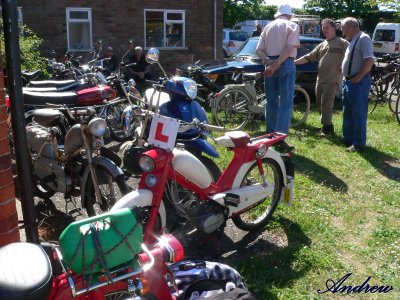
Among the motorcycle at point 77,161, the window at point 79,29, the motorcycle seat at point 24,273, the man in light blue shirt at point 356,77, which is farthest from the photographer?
the window at point 79,29

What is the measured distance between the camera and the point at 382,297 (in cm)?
342

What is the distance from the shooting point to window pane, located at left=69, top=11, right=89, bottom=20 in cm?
1450

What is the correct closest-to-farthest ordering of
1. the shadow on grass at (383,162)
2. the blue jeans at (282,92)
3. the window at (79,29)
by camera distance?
the shadow on grass at (383,162), the blue jeans at (282,92), the window at (79,29)

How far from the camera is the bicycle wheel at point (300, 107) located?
28.2 ft

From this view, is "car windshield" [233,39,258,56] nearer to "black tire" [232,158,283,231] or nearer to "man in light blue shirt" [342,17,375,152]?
"man in light blue shirt" [342,17,375,152]

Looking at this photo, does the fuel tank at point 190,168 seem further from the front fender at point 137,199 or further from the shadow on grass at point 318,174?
the shadow on grass at point 318,174

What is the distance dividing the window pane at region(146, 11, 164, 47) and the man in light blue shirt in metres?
10.1

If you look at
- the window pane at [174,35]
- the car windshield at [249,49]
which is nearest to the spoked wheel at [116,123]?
the car windshield at [249,49]

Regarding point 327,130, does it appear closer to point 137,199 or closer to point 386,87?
point 386,87

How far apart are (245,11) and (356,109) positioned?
100 ft

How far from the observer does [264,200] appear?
4301 mm

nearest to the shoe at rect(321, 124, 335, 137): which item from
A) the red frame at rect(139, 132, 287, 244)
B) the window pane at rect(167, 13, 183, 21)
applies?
the red frame at rect(139, 132, 287, 244)

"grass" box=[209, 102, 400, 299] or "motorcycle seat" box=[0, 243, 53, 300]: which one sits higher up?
"motorcycle seat" box=[0, 243, 53, 300]

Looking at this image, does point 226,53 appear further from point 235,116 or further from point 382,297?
point 382,297
